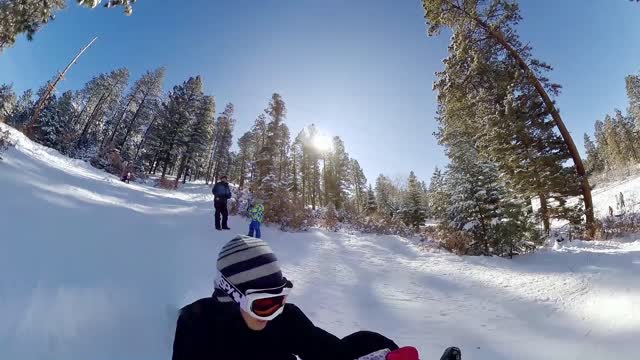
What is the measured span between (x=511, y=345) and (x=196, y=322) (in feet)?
13.1

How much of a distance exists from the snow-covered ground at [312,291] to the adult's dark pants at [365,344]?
2.30 meters

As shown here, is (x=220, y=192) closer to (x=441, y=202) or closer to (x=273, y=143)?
(x=441, y=202)

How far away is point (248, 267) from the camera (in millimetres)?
1726

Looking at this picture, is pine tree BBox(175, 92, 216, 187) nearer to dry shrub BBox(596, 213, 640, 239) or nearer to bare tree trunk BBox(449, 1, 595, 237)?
bare tree trunk BBox(449, 1, 595, 237)

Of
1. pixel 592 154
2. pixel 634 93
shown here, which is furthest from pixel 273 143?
pixel 592 154

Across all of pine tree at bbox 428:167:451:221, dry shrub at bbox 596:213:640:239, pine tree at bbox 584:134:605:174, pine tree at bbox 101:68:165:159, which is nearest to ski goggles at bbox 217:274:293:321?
pine tree at bbox 428:167:451:221

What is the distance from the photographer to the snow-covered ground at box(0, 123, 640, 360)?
3.61 meters

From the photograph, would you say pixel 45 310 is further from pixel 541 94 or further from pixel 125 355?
pixel 541 94

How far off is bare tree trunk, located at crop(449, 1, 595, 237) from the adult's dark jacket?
1316cm

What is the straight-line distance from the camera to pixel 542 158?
13992mm

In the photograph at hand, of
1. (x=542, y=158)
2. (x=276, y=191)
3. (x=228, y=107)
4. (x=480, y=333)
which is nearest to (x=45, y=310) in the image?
(x=480, y=333)

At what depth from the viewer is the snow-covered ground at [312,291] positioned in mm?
3609

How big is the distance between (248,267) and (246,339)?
353 millimetres

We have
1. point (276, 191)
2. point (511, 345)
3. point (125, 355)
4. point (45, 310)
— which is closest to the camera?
point (125, 355)
